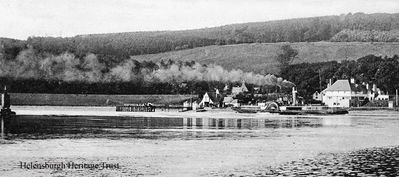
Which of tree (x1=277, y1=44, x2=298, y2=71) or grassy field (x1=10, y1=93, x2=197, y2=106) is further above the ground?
tree (x1=277, y1=44, x2=298, y2=71)

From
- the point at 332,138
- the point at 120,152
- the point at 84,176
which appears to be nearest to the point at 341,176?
the point at 84,176

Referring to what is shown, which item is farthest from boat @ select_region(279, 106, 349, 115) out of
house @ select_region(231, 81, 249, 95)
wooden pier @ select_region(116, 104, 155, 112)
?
wooden pier @ select_region(116, 104, 155, 112)

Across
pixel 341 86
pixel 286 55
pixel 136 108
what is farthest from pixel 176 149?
pixel 286 55

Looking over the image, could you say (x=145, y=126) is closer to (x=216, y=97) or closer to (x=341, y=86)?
(x=216, y=97)

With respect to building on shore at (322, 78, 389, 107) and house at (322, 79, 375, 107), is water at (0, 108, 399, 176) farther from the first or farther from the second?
house at (322, 79, 375, 107)

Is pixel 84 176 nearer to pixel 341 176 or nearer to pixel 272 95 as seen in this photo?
pixel 341 176
